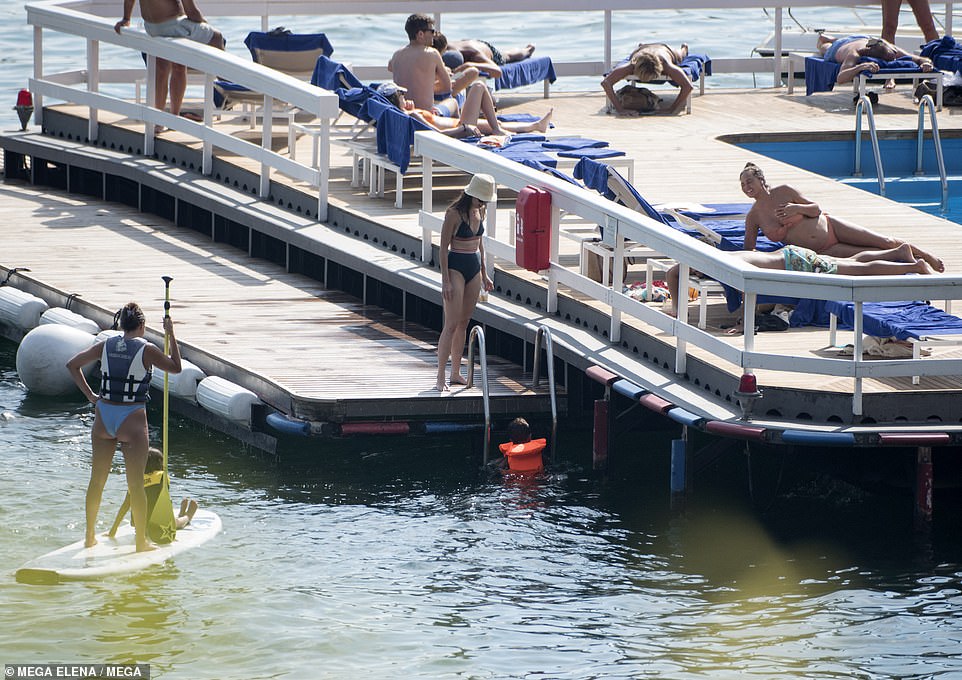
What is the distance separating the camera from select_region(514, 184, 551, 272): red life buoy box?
12.4m

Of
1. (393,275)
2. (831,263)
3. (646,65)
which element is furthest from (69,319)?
(646,65)

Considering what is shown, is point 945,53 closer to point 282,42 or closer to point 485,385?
point 282,42

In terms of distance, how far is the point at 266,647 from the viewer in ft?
30.0

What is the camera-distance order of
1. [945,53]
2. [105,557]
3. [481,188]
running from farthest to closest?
[945,53]
[481,188]
[105,557]

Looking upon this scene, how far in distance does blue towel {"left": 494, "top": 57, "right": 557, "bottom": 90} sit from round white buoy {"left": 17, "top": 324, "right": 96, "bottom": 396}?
7.77 metres

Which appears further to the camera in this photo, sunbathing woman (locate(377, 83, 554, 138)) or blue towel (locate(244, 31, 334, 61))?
blue towel (locate(244, 31, 334, 61))

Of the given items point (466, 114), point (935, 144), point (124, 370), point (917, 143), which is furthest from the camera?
point (917, 143)

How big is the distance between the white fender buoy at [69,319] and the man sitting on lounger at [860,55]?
10123 millimetres

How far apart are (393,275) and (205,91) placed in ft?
10.5

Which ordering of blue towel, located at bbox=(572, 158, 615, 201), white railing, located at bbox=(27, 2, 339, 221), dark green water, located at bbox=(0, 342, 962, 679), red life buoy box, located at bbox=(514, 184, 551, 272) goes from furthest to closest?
white railing, located at bbox=(27, 2, 339, 221), blue towel, located at bbox=(572, 158, 615, 201), red life buoy box, located at bbox=(514, 184, 551, 272), dark green water, located at bbox=(0, 342, 962, 679)

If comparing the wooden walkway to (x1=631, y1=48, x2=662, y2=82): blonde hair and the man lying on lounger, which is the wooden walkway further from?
(x1=631, y1=48, x2=662, y2=82): blonde hair

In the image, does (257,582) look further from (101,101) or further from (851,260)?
(101,101)

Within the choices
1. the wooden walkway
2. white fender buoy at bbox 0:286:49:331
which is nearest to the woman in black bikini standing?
the wooden walkway

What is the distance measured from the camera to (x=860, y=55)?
20.6 m
